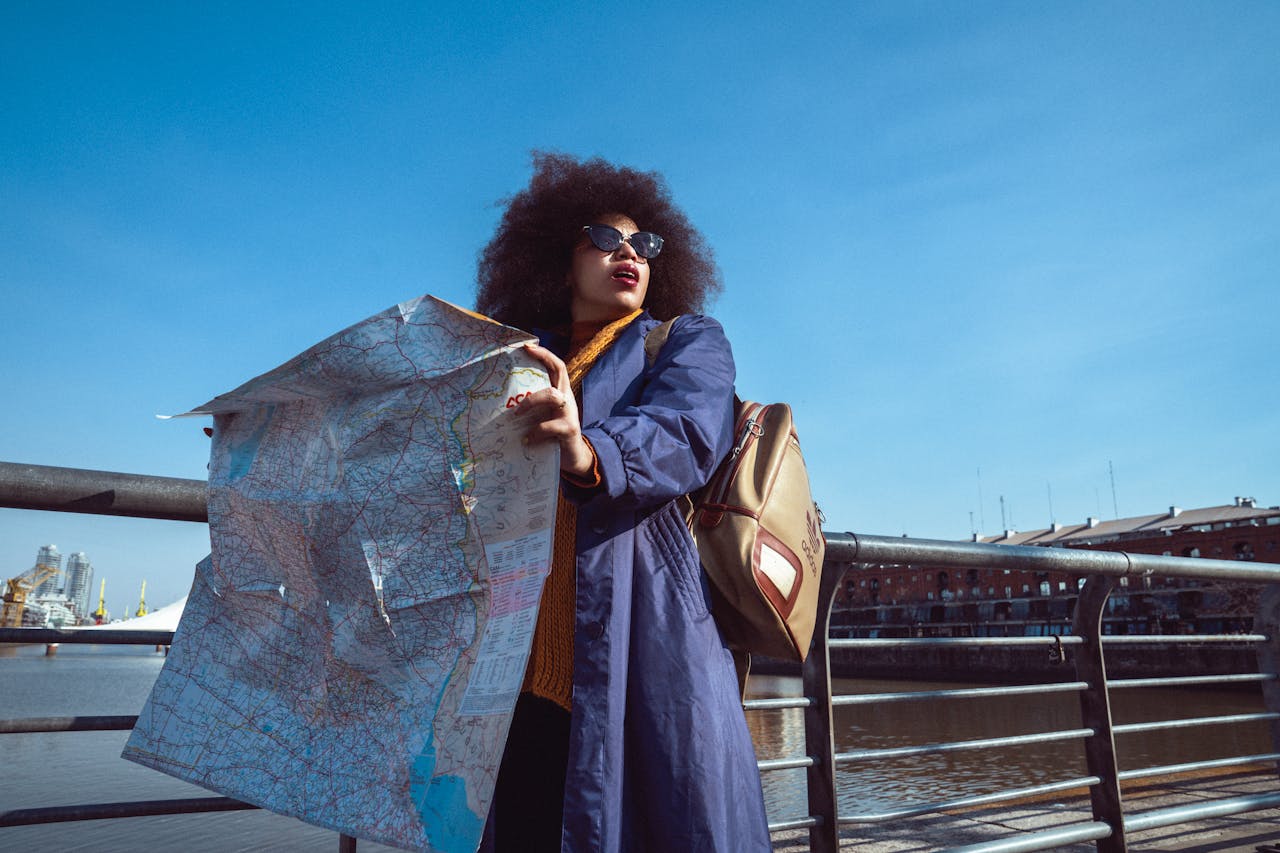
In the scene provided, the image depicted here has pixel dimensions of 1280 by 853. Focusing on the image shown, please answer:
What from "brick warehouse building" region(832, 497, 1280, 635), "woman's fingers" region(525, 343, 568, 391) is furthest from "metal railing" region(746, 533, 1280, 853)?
"brick warehouse building" region(832, 497, 1280, 635)

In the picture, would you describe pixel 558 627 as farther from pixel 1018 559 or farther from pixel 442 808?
pixel 1018 559

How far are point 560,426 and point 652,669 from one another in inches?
15.8

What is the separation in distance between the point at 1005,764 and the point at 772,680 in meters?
34.7

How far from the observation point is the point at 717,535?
1.45 m

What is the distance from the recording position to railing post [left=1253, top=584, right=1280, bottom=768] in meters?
3.39

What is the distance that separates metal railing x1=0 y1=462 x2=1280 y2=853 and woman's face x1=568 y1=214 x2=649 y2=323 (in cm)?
79

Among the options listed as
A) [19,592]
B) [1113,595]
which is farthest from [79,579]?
[1113,595]

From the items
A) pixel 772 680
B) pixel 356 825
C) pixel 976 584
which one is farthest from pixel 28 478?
pixel 976 584

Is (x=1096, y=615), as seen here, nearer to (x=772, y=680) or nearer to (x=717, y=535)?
(x=717, y=535)

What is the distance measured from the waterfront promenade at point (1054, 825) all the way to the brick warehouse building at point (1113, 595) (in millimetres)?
38009

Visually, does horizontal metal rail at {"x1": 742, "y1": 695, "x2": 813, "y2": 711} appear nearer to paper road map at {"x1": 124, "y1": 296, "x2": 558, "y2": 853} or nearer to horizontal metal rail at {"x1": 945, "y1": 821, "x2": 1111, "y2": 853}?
horizontal metal rail at {"x1": 945, "y1": 821, "x2": 1111, "y2": 853}

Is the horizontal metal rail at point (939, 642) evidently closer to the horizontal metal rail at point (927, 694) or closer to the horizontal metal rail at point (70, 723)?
the horizontal metal rail at point (927, 694)

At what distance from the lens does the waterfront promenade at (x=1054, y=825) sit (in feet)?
9.07

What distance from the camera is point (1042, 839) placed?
2.40 m
